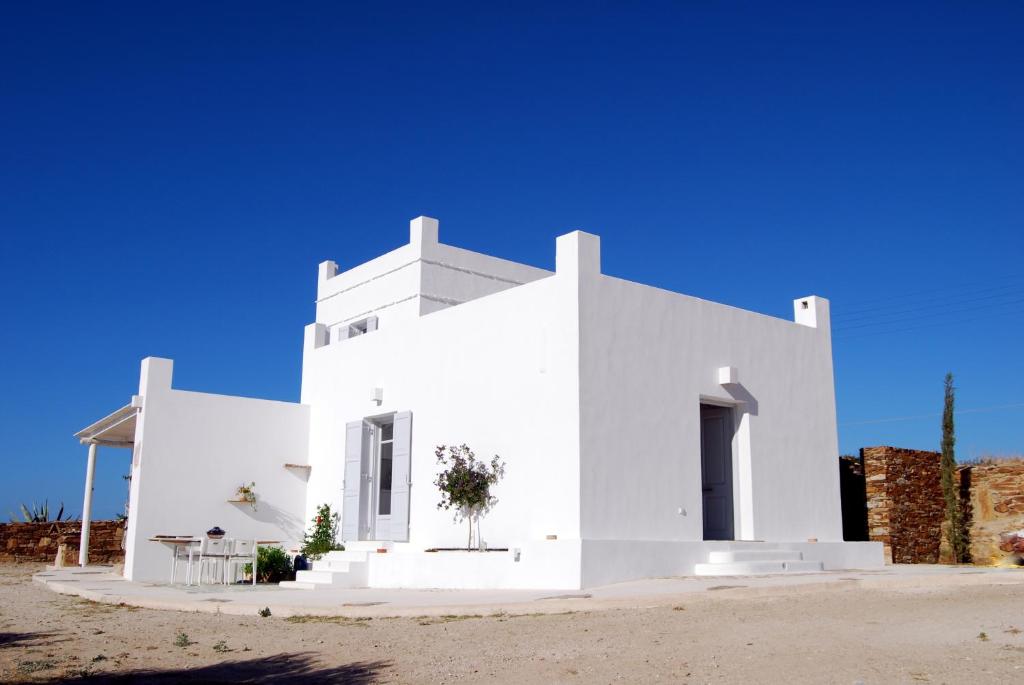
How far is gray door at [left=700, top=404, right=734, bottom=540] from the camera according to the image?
13.5 m

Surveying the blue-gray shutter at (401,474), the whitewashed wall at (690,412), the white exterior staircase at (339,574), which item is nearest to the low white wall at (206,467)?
the white exterior staircase at (339,574)

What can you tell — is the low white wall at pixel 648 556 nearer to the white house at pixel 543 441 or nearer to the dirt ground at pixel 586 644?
the white house at pixel 543 441

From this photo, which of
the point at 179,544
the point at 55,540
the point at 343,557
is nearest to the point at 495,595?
the point at 343,557

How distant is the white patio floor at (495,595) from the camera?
862cm

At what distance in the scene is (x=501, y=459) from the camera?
1241 centimetres

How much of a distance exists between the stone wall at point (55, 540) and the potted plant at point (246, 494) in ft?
17.5

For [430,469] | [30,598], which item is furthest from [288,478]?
[30,598]

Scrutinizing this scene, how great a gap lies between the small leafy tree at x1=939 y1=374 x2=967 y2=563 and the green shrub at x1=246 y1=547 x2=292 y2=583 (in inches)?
444

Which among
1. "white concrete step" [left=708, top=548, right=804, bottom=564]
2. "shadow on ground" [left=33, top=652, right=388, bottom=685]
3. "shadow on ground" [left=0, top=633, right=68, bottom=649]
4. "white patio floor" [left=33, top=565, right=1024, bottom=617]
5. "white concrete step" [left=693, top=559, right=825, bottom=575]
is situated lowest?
"shadow on ground" [left=0, top=633, right=68, bottom=649]

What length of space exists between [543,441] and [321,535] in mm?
5112

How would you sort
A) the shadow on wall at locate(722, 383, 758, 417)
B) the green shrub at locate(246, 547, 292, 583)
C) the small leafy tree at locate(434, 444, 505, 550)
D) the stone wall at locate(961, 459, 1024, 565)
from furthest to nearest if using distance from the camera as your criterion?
the stone wall at locate(961, 459, 1024, 565) < the green shrub at locate(246, 547, 292, 583) < the shadow on wall at locate(722, 383, 758, 417) < the small leafy tree at locate(434, 444, 505, 550)

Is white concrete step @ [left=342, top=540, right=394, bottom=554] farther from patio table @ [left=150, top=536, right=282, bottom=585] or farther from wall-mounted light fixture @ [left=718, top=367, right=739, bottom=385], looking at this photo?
wall-mounted light fixture @ [left=718, top=367, right=739, bottom=385]

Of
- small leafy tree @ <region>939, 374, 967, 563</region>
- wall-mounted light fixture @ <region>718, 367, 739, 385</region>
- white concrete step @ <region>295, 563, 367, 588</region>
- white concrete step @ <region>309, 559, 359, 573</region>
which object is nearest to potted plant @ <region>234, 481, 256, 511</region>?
white concrete step @ <region>309, 559, 359, 573</region>

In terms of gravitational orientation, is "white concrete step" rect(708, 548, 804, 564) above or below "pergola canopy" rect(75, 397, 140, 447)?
below
